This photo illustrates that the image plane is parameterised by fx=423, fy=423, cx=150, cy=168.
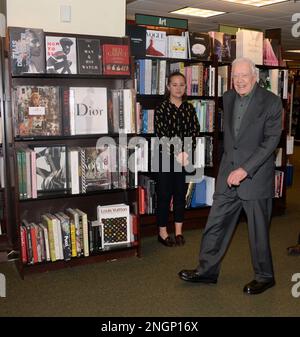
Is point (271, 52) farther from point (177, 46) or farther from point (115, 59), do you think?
point (115, 59)

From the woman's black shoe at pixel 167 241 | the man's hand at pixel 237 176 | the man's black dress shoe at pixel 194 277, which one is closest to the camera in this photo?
the man's hand at pixel 237 176

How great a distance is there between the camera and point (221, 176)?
2928 mm

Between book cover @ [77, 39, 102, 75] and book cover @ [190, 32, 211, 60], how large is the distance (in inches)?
49.5

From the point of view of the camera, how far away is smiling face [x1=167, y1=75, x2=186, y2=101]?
379cm

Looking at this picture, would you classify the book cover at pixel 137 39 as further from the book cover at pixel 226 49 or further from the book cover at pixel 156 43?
the book cover at pixel 226 49

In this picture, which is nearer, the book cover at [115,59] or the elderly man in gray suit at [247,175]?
the elderly man in gray suit at [247,175]

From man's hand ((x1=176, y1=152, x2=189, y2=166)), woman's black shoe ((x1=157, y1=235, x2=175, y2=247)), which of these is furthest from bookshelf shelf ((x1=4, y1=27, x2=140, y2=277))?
man's hand ((x1=176, y1=152, x2=189, y2=166))

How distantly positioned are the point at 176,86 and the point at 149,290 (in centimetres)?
181

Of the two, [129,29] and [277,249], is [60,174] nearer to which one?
[129,29]

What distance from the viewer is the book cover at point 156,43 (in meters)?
4.08

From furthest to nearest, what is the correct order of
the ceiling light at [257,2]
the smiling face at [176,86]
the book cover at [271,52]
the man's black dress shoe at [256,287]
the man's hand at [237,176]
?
1. the ceiling light at [257,2]
2. the book cover at [271,52]
3. the smiling face at [176,86]
4. the man's black dress shoe at [256,287]
5. the man's hand at [237,176]

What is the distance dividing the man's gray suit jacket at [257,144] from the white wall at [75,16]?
1503 mm

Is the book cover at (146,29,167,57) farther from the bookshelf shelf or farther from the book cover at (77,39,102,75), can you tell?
the book cover at (77,39,102,75)

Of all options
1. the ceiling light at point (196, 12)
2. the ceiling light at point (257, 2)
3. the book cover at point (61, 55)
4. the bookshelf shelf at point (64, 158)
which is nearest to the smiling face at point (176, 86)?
the bookshelf shelf at point (64, 158)
